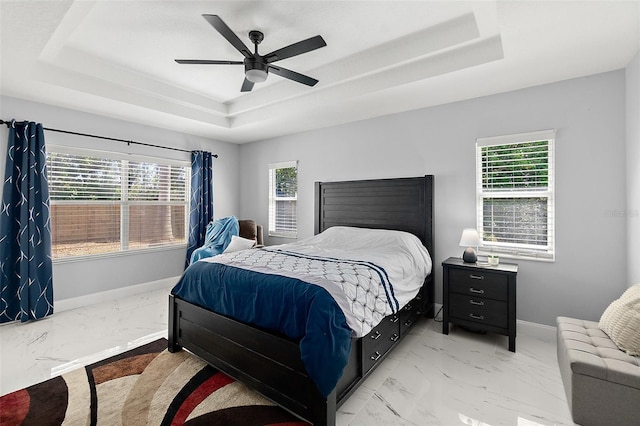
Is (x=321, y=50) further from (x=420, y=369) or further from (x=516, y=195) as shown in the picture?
(x=420, y=369)

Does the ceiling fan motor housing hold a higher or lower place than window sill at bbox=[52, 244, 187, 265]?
higher

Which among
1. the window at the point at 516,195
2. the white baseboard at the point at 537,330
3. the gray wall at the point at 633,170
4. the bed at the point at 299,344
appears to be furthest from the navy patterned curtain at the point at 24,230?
the gray wall at the point at 633,170

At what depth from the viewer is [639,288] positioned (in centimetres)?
203

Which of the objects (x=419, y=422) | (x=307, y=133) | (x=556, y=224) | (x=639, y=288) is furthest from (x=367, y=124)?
(x=419, y=422)

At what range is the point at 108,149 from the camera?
13.2 ft

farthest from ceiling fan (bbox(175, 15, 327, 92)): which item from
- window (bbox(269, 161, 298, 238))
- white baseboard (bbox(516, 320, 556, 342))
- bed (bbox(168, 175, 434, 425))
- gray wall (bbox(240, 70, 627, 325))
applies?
white baseboard (bbox(516, 320, 556, 342))

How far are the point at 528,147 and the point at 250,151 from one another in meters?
4.30

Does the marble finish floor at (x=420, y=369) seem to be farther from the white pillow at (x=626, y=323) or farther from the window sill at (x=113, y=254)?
the window sill at (x=113, y=254)

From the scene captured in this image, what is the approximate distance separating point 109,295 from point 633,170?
5809mm

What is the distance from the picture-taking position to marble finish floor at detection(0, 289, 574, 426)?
6.27 feet

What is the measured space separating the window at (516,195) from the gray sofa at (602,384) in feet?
4.14

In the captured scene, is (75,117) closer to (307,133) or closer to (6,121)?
(6,121)

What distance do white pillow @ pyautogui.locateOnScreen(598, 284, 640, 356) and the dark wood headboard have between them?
5.32ft

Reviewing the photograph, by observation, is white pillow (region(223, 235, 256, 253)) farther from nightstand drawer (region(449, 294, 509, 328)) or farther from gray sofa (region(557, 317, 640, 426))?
gray sofa (region(557, 317, 640, 426))
